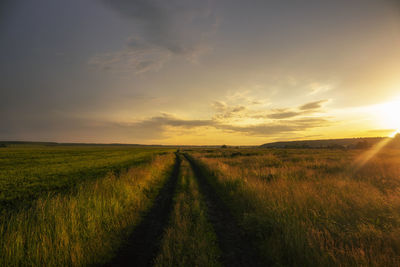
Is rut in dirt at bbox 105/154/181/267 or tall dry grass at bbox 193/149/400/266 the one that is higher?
tall dry grass at bbox 193/149/400/266

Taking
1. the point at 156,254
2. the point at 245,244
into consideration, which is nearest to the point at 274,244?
the point at 245,244

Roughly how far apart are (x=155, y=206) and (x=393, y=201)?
10.8 m

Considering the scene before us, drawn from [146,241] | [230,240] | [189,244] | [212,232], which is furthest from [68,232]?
[230,240]

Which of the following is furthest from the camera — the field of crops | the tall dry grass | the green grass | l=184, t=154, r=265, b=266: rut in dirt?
the green grass

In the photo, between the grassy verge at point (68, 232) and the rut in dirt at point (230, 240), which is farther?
the rut in dirt at point (230, 240)

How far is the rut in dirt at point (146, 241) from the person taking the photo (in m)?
4.77

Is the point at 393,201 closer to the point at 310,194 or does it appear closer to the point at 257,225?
the point at 310,194

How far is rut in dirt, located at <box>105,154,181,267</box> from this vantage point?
477cm

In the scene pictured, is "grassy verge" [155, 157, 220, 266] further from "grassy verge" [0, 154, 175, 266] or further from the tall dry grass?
"grassy verge" [0, 154, 175, 266]

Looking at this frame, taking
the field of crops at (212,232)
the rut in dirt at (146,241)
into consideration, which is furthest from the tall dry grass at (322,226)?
the rut in dirt at (146,241)

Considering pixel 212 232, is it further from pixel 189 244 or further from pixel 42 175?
pixel 42 175

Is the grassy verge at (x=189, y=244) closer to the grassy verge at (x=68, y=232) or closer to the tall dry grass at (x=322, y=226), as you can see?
the tall dry grass at (x=322, y=226)

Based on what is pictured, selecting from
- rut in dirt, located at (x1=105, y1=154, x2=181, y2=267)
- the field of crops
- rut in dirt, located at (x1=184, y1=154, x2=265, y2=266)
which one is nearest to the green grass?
the field of crops

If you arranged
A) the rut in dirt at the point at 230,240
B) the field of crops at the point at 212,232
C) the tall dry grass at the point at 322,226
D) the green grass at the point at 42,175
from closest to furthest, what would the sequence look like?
the tall dry grass at the point at 322,226, the field of crops at the point at 212,232, the rut in dirt at the point at 230,240, the green grass at the point at 42,175
